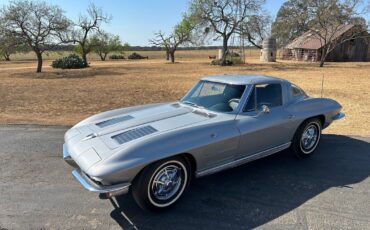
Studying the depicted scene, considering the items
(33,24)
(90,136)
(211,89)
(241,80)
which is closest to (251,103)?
(241,80)

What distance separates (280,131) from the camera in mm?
4461

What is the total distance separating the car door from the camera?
4023 millimetres

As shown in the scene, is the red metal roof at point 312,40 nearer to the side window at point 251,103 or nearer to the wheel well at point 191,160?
the side window at point 251,103

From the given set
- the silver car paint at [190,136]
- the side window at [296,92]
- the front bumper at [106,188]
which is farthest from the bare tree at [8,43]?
the front bumper at [106,188]

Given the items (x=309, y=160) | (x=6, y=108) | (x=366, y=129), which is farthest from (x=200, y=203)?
(x=6, y=108)

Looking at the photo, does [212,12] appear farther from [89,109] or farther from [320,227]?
[320,227]

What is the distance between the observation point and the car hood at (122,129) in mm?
3363

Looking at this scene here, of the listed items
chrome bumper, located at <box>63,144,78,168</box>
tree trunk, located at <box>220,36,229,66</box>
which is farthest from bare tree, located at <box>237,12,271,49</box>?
chrome bumper, located at <box>63,144,78,168</box>

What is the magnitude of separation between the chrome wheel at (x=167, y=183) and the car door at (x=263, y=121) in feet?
2.83

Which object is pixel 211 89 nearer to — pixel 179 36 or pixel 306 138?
pixel 306 138

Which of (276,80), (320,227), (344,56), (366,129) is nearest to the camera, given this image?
(320,227)

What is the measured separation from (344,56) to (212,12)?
19.8 meters

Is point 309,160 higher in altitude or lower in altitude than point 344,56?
lower

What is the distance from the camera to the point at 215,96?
452 cm
